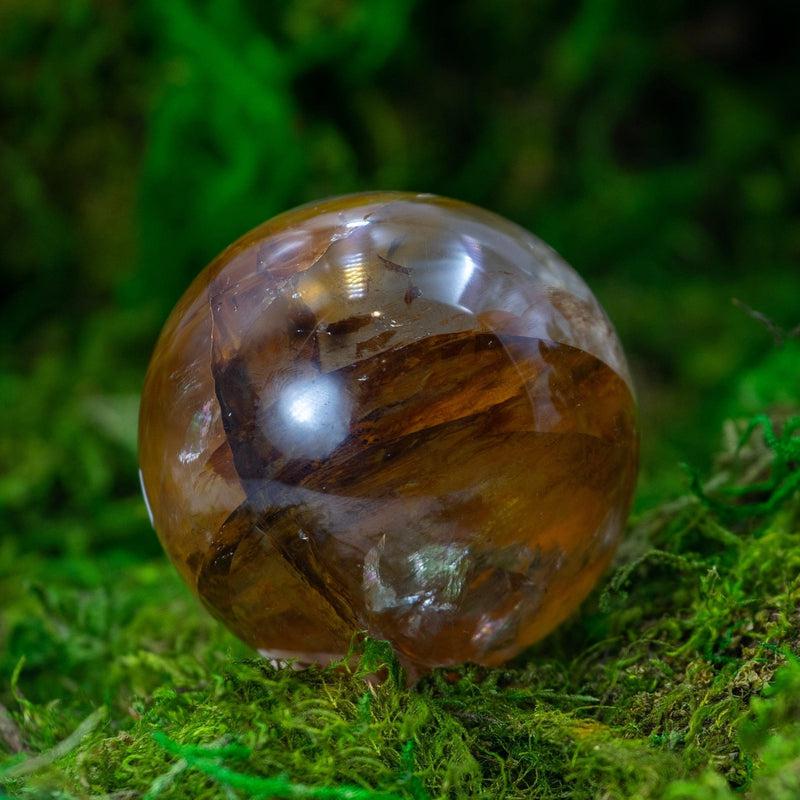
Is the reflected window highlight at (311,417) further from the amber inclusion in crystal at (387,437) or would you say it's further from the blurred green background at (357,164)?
the blurred green background at (357,164)

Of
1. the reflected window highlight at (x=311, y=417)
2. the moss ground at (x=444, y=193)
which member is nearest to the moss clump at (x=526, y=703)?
the moss ground at (x=444, y=193)

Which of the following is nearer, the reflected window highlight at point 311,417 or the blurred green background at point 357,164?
the reflected window highlight at point 311,417

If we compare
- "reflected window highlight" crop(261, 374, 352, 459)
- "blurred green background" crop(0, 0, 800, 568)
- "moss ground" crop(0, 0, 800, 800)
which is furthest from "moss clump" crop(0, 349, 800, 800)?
"blurred green background" crop(0, 0, 800, 568)

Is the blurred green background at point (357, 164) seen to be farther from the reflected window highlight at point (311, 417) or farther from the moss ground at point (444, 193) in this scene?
the reflected window highlight at point (311, 417)

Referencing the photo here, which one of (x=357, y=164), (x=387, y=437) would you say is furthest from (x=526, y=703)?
(x=357, y=164)

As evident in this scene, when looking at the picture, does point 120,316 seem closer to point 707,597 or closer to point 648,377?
point 648,377

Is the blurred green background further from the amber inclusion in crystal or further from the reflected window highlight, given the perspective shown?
the reflected window highlight

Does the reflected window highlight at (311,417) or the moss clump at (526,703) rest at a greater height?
the reflected window highlight at (311,417)
